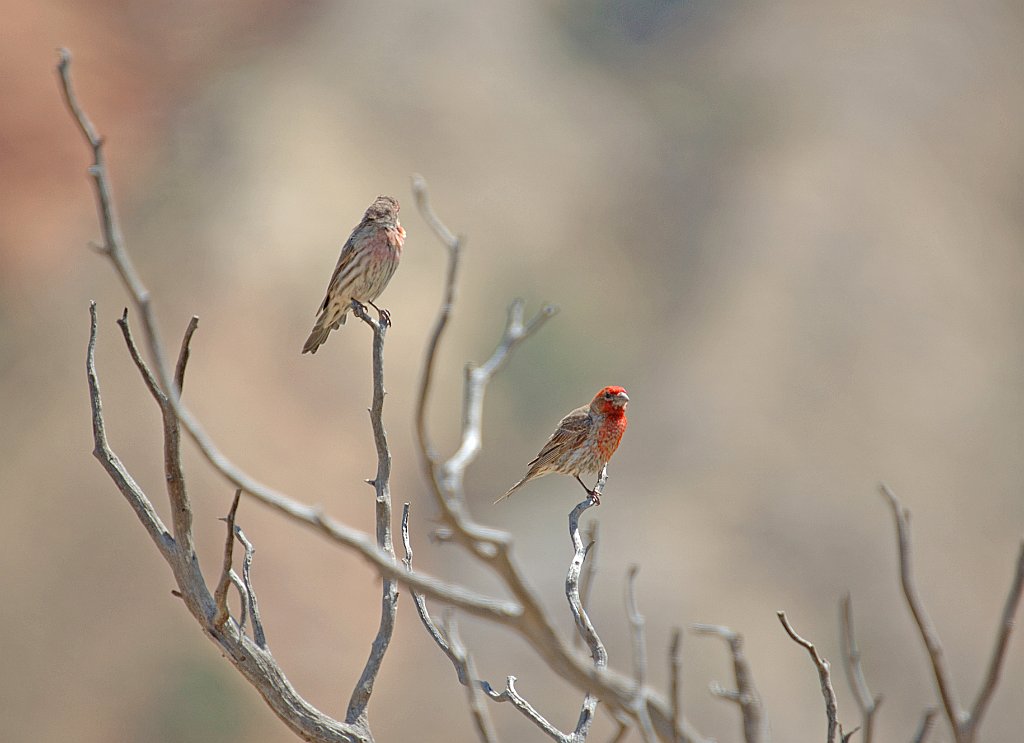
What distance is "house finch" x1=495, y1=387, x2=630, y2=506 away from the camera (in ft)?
27.7

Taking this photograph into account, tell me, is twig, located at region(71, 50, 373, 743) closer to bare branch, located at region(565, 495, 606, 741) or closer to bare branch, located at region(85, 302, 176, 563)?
bare branch, located at region(85, 302, 176, 563)

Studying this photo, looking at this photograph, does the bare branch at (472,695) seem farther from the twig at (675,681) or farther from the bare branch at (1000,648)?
the bare branch at (1000,648)

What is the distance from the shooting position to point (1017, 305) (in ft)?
92.9

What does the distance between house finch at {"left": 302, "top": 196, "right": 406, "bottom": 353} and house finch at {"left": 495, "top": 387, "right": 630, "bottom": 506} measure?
1732 mm

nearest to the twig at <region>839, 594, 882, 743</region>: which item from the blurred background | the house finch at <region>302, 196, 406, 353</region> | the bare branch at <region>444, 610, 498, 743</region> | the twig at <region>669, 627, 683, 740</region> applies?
the twig at <region>669, 627, 683, 740</region>

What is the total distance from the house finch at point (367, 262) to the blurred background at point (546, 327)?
39.6 ft

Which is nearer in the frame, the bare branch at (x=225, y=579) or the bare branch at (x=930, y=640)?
the bare branch at (x=930, y=640)

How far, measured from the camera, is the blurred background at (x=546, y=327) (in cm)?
2133

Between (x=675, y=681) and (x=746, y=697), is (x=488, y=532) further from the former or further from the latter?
(x=746, y=697)

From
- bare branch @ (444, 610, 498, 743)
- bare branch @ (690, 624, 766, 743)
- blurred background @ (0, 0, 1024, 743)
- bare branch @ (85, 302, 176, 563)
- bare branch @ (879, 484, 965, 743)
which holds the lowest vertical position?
bare branch @ (444, 610, 498, 743)

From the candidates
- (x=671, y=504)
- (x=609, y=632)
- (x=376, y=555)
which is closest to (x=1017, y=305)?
(x=671, y=504)

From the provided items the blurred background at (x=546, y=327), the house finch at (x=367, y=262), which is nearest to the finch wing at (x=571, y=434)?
the house finch at (x=367, y=262)

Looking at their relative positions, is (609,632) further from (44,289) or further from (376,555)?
(376,555)

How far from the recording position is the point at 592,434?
27.7 feet
